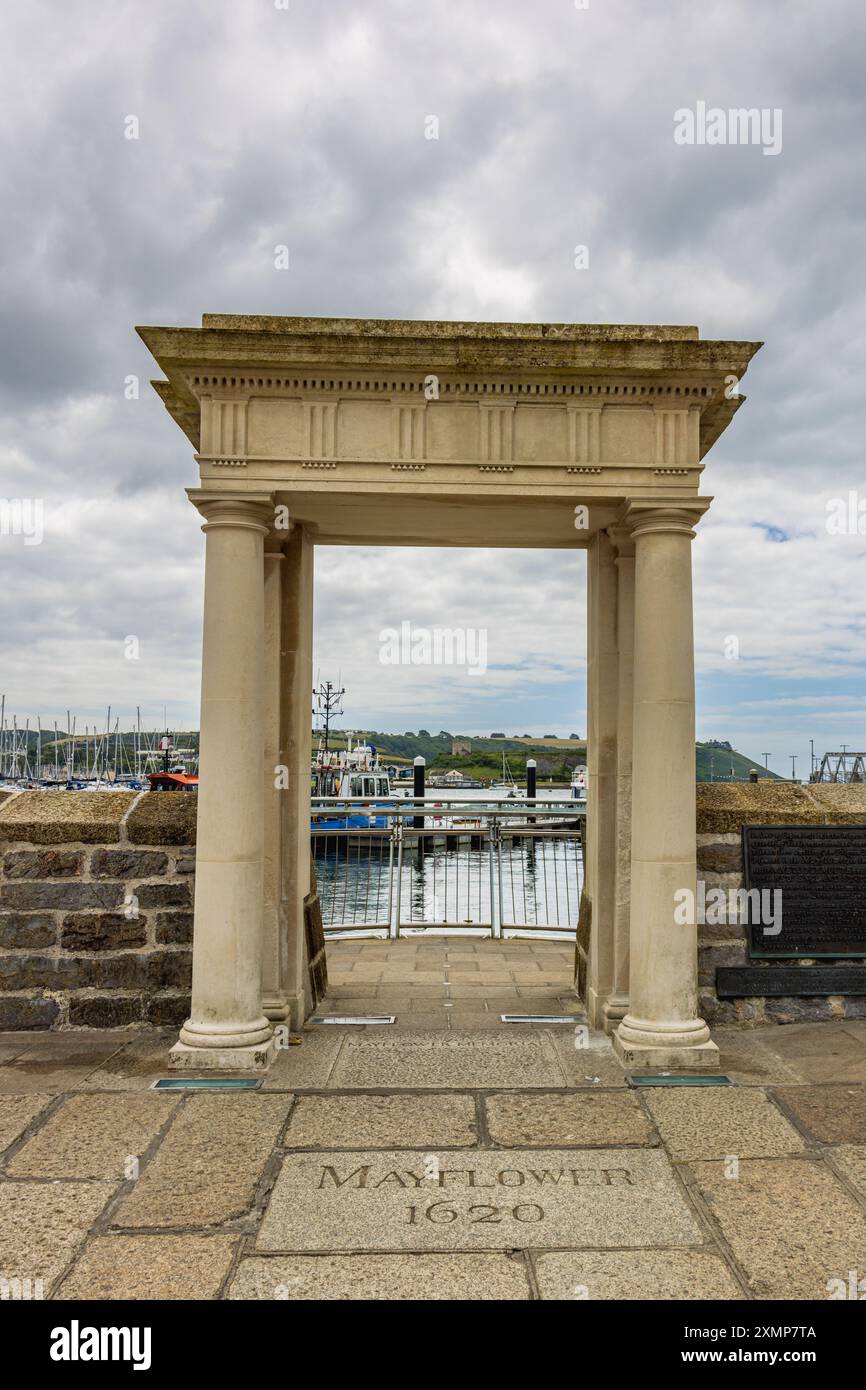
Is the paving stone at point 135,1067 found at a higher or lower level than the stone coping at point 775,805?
lower

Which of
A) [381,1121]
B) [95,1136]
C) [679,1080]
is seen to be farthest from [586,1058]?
[95,1136]

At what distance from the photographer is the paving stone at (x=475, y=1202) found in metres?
3.56

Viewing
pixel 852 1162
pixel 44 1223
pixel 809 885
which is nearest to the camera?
pixel 44 1223

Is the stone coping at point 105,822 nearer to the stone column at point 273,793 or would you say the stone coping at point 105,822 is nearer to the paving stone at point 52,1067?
the stone column at point 273,793

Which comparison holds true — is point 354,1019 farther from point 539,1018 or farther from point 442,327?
point 442,327

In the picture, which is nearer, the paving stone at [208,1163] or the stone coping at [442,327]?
the paving stone at [208,1163]

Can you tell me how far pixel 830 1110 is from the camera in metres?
4.84

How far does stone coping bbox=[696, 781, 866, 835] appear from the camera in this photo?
6516 millimetres

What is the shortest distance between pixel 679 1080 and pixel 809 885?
195cm

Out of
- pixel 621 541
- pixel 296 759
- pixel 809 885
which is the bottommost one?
pixel 809 885

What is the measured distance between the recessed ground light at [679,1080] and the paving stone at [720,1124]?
74 mm

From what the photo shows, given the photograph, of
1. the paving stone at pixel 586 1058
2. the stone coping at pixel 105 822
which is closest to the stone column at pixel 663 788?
the paving stone at pixel 586 1058

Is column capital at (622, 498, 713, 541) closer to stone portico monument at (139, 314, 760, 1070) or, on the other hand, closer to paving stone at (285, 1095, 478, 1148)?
stone portico monument at (139, 314, 760, 1070)

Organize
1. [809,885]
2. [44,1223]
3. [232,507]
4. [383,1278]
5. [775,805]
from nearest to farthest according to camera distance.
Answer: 1. [383,1278]
2. [44,1223]
3. [232,507]
4. [809,885]
5. [775,805]
